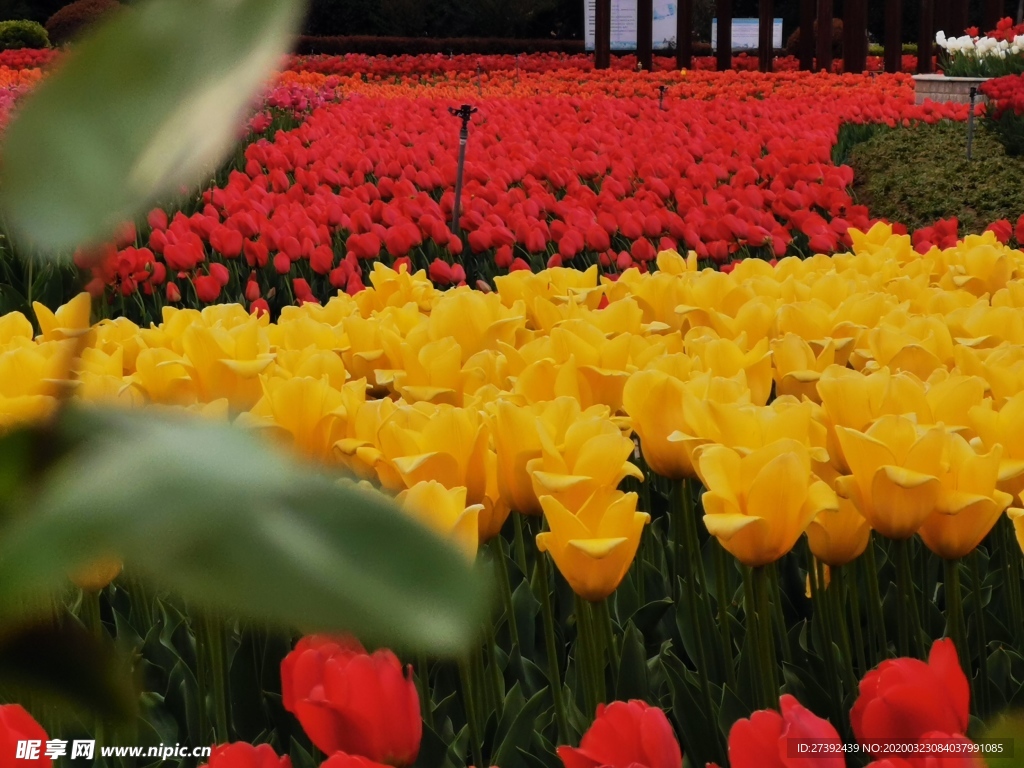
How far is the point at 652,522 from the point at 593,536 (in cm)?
83

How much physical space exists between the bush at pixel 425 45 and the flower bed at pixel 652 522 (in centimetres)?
2808

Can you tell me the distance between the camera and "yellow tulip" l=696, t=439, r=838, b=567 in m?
1.26

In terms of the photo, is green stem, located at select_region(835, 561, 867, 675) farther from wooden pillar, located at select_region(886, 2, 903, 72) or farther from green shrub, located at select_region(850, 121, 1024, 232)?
wooden pillar, located at select_region(886, 2, 903, 72)

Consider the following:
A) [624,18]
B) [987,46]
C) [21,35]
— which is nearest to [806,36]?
[624,18]

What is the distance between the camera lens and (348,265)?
4.64 m

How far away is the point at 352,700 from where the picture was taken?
0.97 m

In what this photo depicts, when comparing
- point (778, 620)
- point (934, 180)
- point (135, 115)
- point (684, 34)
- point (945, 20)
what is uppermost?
point (135, 115)

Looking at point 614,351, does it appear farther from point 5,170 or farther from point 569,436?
point 5,170

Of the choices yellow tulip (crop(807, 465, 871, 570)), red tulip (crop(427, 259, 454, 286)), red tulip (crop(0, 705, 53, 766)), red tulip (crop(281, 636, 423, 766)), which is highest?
red tulip (crop(0, 705, 53, 766))

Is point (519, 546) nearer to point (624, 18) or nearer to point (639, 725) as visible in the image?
point (639, 725)

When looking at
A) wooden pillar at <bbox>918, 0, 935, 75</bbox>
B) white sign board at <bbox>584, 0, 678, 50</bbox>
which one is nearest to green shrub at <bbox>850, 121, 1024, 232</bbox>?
wooden pillar at <bbox>918, 0, 935, 75</bbox>

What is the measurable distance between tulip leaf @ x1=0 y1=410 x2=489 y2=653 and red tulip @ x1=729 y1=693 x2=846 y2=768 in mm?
659

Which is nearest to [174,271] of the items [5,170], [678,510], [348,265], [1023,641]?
[348,265]

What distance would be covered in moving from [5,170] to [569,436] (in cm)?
118
